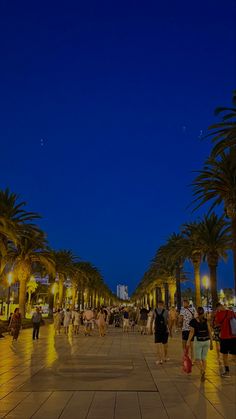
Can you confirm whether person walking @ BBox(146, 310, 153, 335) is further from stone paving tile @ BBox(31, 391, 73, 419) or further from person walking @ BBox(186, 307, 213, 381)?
stone paving tile @ BBox(31, 391, 73, 419)

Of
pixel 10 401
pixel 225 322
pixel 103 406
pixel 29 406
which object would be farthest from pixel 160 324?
pixel 29 406

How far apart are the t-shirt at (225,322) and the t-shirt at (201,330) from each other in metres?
0.85

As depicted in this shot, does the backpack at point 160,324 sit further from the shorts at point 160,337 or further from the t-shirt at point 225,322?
the t-shirt at point 225,322

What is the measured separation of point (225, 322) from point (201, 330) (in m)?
1.05

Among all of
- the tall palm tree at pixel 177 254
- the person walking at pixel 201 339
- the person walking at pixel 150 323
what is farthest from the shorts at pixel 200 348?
the tall palm tree at pixel 177 254

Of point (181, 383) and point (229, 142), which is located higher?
point (229, 142)

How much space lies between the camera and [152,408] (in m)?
7.64

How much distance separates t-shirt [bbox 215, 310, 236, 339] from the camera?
11789mm

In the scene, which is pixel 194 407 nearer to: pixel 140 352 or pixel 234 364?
pixel 234 364

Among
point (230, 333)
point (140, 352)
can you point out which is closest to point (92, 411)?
point (230, 333)

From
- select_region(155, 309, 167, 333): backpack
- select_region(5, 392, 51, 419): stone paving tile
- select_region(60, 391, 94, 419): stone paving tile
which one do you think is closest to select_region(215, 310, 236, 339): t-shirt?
select_region(155, 309, 167, 333): backpack

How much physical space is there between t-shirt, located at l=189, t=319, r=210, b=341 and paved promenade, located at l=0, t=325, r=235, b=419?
97cm

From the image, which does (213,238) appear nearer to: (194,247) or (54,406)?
(194,247)

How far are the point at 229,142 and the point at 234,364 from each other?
9476 millimetres
